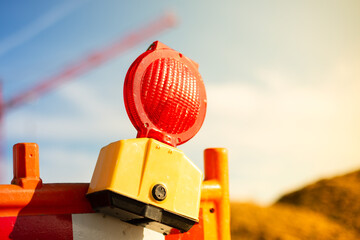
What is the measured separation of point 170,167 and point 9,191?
1.34 ft

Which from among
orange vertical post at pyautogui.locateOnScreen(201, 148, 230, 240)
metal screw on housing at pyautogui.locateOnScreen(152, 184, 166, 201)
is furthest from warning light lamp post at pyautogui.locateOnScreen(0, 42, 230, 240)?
orange vertical post at pyautogui.locateOnScreen(201, 148, 230, 240)

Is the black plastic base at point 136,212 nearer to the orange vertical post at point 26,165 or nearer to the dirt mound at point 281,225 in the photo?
the orange vertical post at point 26,165

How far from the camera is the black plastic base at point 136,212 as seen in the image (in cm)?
116

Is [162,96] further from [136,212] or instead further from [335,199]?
[335,199]

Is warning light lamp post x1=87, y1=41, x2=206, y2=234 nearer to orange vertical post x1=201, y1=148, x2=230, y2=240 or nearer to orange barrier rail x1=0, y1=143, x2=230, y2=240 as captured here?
orange barrier rail x1=0, y1=143, x2=230, y2=240

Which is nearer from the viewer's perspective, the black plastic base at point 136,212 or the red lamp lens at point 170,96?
the black plastic base at point 136,212

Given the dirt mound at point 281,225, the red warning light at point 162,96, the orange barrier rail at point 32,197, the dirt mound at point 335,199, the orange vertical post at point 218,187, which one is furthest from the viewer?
the dirt mound at point 335,199

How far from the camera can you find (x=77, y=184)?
1.28m

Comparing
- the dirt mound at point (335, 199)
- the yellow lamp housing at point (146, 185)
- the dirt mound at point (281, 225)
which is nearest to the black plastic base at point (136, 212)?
the yellow lamp housing at point (146, 185)

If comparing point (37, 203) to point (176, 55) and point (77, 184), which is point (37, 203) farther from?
point (176, 55)

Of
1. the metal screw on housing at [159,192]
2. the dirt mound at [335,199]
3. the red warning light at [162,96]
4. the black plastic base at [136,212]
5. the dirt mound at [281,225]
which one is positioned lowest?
the dirt mound at [281,225]

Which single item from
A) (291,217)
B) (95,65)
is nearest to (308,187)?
(291,217)

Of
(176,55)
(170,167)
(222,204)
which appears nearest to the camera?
(170,167)

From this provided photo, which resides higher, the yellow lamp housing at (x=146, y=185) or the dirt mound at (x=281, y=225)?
the yellow lamp housing at (x=146, y=185)
